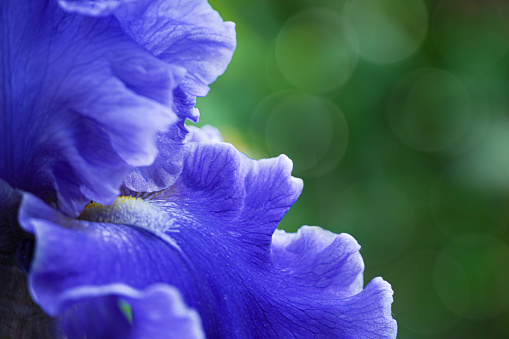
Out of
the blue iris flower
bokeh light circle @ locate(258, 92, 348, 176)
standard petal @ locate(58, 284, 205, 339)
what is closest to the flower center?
the blue iris flower

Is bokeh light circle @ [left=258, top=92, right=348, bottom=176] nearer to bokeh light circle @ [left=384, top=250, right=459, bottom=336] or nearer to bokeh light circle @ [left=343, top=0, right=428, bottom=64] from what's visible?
bokeh light circle @ [left=343, top=0, right=428, bottom=64]

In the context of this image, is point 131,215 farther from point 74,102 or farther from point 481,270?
point 481,270

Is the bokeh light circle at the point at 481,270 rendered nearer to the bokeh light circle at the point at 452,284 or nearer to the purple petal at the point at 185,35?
the bokeh light circle at the point at 452,284

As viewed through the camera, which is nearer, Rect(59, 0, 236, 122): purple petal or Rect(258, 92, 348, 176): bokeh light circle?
Rect(59, 0, 236, 122): purple petal

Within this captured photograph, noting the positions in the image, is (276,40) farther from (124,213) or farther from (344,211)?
(124,213)

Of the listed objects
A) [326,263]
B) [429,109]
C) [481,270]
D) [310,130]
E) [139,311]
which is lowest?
[481,270]

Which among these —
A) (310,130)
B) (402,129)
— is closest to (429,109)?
(402,129)

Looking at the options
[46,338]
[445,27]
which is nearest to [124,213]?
[46,338]
